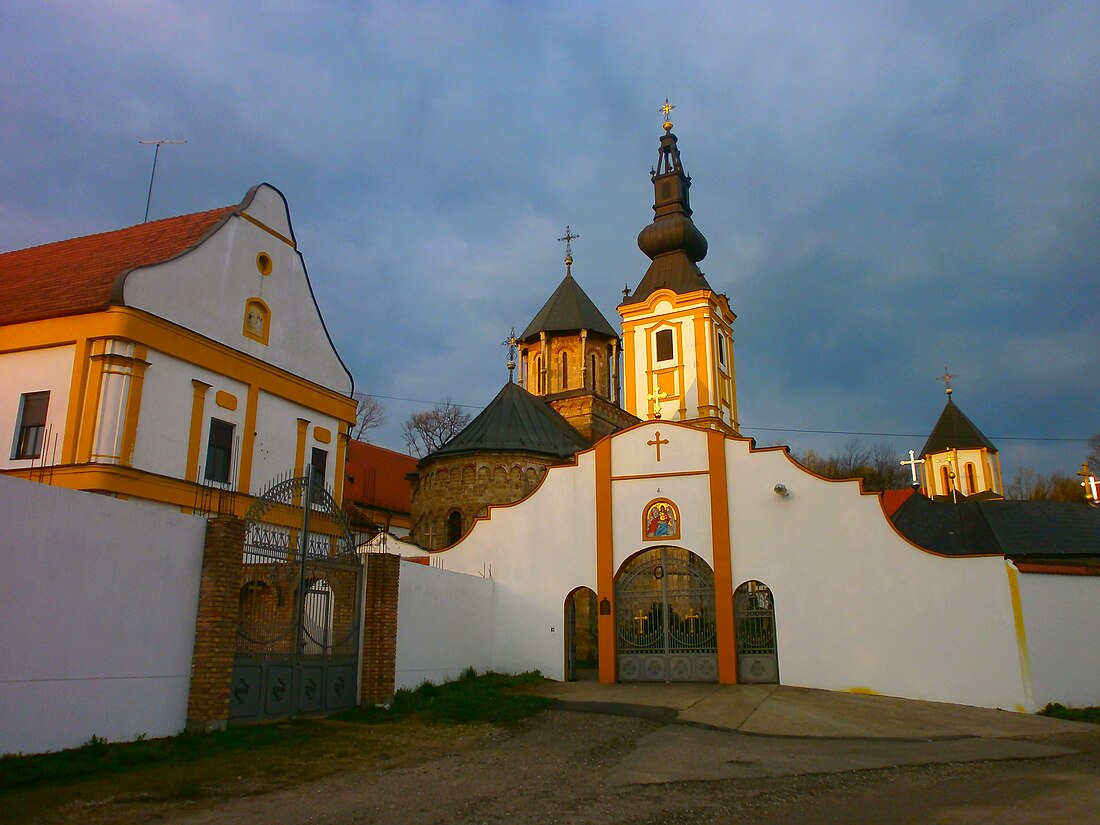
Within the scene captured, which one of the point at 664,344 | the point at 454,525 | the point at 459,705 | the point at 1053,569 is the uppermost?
the point at 664,344

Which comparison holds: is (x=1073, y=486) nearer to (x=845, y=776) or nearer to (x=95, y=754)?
(x=845, y=776)

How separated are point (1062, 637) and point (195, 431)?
17.3 metres

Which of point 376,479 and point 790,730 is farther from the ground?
point 376,479

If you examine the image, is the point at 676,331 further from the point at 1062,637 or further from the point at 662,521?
the point at 1062,637

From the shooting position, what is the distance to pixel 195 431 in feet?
56.3

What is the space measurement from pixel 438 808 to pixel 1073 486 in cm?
5981

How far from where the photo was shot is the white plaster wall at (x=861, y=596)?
16.0 metres

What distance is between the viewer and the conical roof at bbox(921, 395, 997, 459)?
5481cm

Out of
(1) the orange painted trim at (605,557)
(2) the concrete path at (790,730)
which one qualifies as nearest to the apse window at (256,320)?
(1) the orange painted trim at (605,557)

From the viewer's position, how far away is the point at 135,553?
9750 mm

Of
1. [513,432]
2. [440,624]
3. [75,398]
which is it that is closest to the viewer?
[75,398]

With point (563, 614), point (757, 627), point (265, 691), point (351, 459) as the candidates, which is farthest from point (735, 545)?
point (351, 459)

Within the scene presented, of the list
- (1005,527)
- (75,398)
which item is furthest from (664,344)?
(75,398)

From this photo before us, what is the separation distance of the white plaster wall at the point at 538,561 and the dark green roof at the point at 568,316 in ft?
76.4
